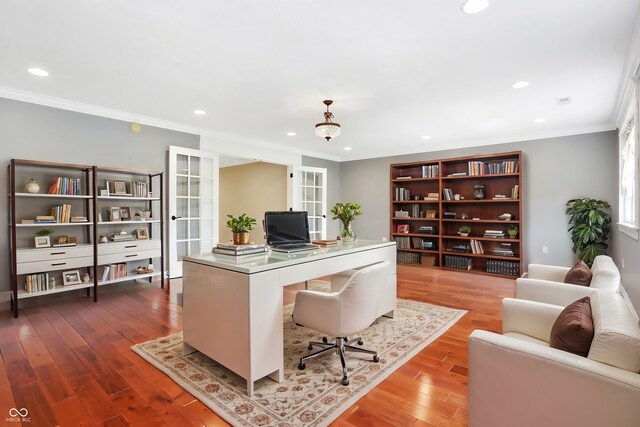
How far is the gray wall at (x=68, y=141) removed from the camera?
3451 millimetres

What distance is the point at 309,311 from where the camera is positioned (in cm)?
217

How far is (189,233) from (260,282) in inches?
139

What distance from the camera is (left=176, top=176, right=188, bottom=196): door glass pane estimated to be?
15.9 ft

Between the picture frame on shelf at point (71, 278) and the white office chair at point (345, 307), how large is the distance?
303 centimetres

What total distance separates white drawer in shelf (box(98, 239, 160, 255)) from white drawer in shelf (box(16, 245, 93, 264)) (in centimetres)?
14

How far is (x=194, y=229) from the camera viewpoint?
5055 mm

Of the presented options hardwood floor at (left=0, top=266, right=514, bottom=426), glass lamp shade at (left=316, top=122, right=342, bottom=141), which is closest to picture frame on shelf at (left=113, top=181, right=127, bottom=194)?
hardwood floor at (left=0, top=266, right=514, bottom=426)

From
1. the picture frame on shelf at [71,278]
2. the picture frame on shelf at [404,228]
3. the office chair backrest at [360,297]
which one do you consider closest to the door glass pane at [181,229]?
the picture frame on shelf at [71,278]

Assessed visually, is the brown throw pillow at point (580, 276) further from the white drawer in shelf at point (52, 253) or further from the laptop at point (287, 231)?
the white drawer in shelf at point (52, 253)

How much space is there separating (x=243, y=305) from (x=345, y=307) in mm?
631

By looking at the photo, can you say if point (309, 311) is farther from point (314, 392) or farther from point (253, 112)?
point (253, 112)

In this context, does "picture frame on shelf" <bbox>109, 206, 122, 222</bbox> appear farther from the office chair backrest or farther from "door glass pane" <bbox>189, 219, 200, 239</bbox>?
the office chair backrest

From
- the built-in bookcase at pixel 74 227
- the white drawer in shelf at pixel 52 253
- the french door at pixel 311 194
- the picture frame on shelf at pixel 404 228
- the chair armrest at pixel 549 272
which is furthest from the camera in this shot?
the picture frame on shelf at pixel 404 228

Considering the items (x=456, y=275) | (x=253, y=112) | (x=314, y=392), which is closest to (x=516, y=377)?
(x=314, y=392)
